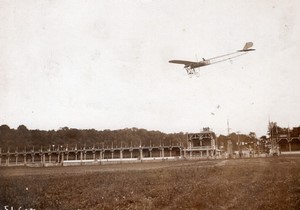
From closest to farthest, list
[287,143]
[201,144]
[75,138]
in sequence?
1. [287,143]
2. [201,144]
3. [75,138]

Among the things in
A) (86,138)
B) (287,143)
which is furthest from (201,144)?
(86,138)

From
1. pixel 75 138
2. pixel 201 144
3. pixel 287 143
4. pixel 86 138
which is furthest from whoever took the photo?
pixel 75 138

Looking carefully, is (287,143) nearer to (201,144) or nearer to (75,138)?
(201,144)

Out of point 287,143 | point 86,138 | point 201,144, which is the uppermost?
point 86,138

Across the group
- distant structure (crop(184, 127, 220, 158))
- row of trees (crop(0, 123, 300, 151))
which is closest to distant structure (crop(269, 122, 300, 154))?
distant structure (crop(184, 127, 220, 158))

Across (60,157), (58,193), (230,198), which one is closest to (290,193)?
(230,198)

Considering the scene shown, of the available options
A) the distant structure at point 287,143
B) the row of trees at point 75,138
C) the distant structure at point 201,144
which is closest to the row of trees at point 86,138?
the row of trees at point 75,138

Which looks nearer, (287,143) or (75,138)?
(287,143)

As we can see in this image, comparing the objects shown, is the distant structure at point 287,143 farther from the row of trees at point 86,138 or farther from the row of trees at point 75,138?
the row of trees at point 75,138

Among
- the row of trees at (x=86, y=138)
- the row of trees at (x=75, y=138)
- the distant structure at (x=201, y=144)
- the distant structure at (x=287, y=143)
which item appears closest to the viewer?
the distant structure at (x=287, y=143)
